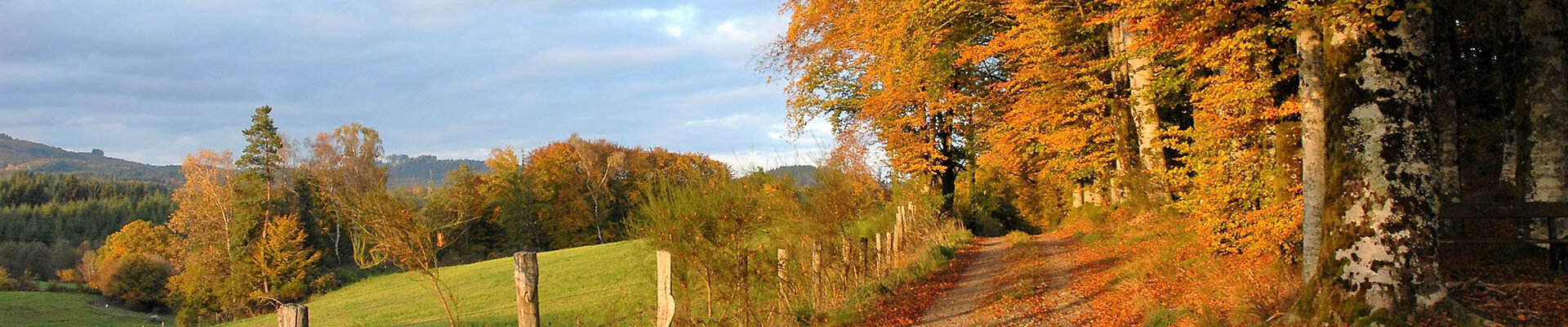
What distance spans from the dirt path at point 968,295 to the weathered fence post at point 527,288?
4.66 m

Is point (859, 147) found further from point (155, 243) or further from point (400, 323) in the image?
point (155, 243)

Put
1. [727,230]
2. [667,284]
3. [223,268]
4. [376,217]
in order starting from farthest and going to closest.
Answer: [223,268] → [727,230] → [667,284] → [376,217]

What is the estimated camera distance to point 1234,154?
9.52m

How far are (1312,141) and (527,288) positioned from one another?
6.24m

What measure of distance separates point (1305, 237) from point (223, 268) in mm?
45995

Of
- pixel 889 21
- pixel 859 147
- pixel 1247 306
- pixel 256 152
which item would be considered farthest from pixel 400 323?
pixel 256 152

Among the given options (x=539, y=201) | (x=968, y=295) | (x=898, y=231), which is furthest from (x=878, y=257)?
(x=539, y=201)

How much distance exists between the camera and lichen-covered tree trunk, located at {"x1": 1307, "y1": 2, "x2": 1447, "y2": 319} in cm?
541

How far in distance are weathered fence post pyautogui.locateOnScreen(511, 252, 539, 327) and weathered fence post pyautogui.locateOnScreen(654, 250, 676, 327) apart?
1.24 metres

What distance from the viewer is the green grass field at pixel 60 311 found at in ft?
119

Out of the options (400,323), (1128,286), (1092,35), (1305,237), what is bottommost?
(400,323)

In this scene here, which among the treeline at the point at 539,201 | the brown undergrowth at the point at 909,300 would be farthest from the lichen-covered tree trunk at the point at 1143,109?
the treeline at the point at 539,201

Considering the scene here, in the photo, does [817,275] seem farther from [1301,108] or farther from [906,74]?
[906,74]

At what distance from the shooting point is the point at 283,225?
40.8 metres
